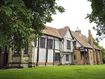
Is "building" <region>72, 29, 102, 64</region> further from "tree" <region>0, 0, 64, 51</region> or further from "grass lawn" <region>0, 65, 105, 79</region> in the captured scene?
"tree" <region>0, 0, 64, 51</region>

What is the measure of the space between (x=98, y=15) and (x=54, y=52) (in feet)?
84.8

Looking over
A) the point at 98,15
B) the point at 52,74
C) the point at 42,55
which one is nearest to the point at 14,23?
the point at 52,74

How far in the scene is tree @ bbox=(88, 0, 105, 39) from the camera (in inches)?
835

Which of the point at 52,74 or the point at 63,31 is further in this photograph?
the point at 63,31

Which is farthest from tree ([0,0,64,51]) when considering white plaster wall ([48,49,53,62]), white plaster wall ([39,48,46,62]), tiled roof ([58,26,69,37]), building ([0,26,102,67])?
tiled roof ([58,26,69,37])

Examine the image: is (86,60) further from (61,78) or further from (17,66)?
(61,78)

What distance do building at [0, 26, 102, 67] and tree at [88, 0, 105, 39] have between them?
9317mm

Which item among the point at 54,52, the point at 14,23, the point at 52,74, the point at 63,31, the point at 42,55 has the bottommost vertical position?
the point at 52,74

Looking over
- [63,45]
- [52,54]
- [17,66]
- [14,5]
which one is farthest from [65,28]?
[14,5]

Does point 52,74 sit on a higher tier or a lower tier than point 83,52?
lower

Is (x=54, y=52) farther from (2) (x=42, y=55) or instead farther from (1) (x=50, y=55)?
(2) (x=42, y=55)

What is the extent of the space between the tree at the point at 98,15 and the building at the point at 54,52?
9317 mm

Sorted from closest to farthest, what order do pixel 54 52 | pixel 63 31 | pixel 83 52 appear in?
1. pixel 54 52
2. pixel 63 31
3. pixel 83 52

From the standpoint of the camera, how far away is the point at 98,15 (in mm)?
21781
